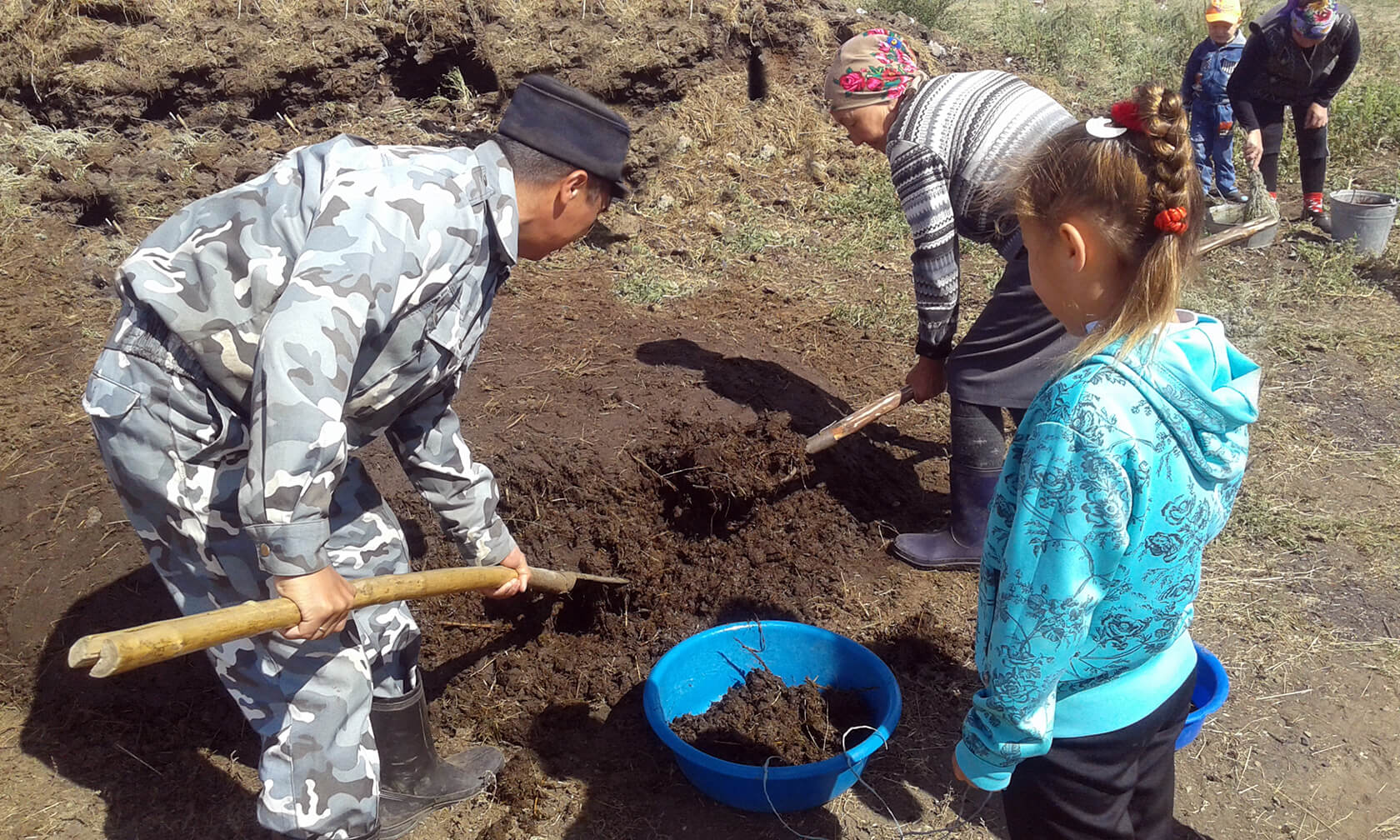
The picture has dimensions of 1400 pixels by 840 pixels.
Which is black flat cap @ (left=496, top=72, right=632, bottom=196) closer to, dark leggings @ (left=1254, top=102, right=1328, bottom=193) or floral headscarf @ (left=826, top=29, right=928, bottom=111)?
floral headscarf @ (left=826, top=29, right=928, bottom=111)

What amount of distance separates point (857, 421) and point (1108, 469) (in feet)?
7.82

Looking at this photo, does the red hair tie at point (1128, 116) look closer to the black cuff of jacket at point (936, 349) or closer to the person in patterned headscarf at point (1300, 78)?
the black cuff of jacket at point (936, 349)

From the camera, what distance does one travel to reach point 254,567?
211 centimetres

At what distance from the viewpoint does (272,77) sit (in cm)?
686

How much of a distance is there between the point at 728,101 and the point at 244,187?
6.29 metres

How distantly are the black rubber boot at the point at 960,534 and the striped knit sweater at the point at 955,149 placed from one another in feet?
2.27

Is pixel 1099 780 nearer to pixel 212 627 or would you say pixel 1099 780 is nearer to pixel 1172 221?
pixel 1172 221

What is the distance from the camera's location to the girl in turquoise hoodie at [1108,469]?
4.84 feet

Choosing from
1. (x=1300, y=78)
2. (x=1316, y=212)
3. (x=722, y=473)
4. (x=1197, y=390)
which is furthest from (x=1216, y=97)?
(x=1197, y=390)

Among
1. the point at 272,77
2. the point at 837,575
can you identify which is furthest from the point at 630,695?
the point at 272,77

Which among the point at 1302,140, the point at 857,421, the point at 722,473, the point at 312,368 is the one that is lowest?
the point at 722,473

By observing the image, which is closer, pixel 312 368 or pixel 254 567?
pixel 312 368


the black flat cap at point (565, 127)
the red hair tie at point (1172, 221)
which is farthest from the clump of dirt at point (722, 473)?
the red hair tie at point (1172, 221)

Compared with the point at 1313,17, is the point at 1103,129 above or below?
above
